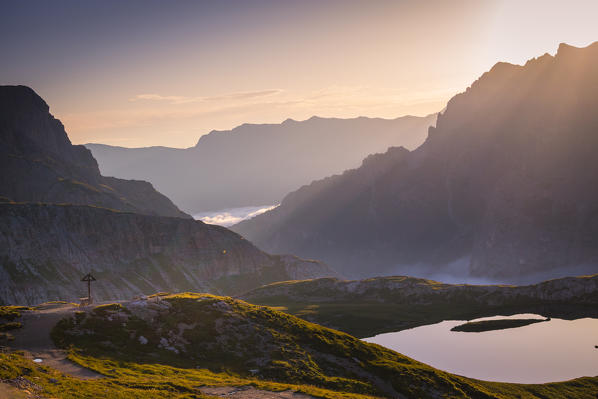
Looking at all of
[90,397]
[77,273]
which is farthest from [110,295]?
[90,397]

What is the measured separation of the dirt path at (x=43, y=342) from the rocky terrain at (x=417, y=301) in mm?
77966

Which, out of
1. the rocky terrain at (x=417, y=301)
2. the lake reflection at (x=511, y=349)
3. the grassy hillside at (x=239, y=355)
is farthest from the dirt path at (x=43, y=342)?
the rocky terrain at (x=417, y=301)

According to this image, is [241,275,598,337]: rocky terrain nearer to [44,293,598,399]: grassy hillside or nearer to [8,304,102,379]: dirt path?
[44,293,598,399]: grassy hillside

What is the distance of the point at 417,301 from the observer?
15950 cm

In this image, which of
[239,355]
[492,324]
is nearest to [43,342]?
[239,355]

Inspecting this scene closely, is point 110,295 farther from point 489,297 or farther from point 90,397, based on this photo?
point 90,397

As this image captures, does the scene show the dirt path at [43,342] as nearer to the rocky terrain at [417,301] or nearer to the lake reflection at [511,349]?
the lake reflection at [511,349]

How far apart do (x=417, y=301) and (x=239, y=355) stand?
368 feet

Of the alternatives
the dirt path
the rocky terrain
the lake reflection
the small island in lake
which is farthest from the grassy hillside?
the rocky terrain

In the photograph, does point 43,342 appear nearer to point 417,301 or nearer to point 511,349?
point 511,349

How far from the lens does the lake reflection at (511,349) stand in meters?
82.4

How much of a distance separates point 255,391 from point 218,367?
9.28m

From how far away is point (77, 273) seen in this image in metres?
190

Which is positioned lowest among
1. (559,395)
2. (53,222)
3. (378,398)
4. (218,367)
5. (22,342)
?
(559,395)
